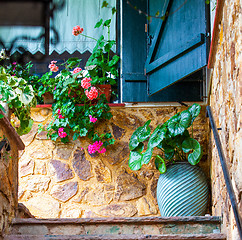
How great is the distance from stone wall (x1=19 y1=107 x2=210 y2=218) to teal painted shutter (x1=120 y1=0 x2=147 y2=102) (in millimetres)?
188

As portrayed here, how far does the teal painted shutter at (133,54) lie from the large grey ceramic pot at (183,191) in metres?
0.90

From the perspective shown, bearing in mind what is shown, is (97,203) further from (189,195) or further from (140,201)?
(189,195)

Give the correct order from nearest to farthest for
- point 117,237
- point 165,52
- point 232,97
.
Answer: point 232,97 < point 117,237 < point 165,52

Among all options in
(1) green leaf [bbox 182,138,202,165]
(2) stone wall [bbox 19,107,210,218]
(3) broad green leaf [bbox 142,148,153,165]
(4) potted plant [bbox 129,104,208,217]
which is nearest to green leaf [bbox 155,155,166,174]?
(4) potted plant [bbox 129,104,208,217]

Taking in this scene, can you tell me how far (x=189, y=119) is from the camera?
3.24 meters

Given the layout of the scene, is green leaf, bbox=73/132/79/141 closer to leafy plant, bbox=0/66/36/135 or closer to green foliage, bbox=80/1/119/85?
green foliage, bbox=80/1/119/85

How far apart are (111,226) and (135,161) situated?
95 centimetres

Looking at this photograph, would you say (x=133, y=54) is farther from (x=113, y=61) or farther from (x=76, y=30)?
(x=76, y=30)

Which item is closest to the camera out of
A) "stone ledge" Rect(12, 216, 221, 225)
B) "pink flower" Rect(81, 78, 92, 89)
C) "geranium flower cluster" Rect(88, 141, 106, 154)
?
"stone ledge" Rect(12, 216, 221, 225)

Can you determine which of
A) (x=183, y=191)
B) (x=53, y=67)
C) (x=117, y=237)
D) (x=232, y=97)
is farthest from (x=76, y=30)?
(x=232, y=97)

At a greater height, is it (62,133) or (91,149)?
(62,133)

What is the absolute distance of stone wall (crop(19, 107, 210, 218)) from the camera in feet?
12.2

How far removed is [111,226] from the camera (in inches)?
100

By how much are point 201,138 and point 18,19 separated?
3.13 metres
